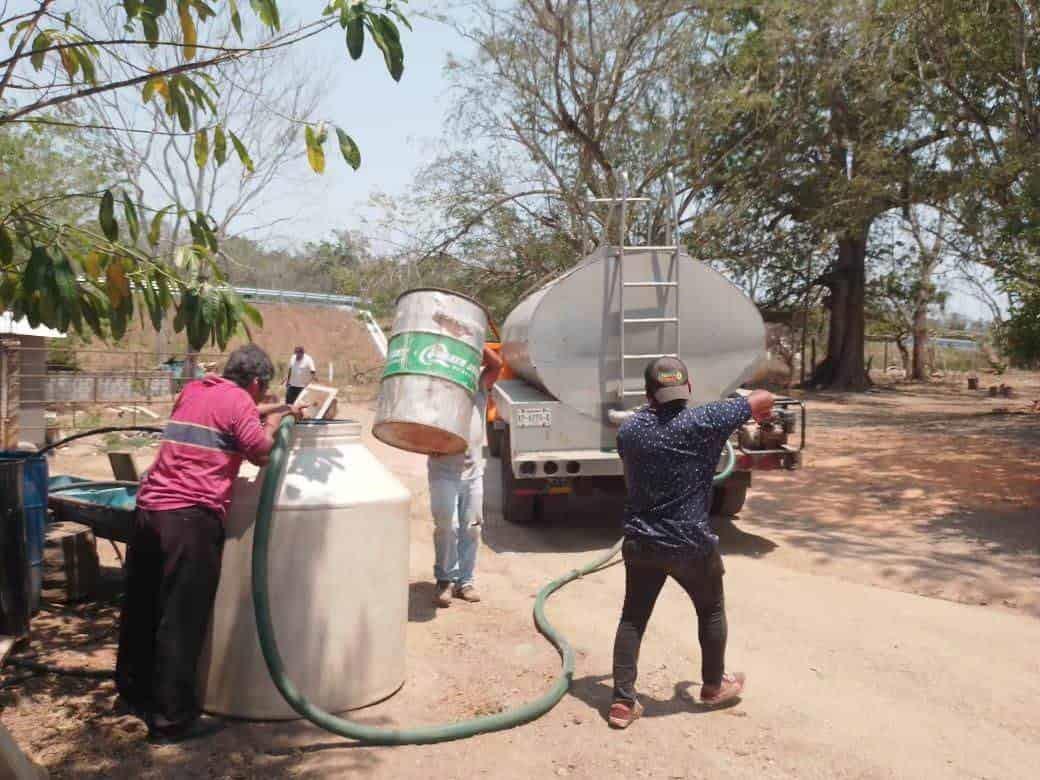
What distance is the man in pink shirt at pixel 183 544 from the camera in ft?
13.0

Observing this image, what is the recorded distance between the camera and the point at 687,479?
4180 mm

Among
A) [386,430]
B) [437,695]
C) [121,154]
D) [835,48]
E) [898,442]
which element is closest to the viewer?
[437,695]

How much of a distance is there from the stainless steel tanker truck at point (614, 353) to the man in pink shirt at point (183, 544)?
12.0 ft

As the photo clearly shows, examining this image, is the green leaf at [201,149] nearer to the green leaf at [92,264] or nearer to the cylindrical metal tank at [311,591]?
the green leaf at [92,264]

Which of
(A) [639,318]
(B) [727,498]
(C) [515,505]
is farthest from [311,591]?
(B) [727,498]

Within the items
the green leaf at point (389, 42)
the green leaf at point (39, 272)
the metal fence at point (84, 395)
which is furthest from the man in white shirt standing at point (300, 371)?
the green leaf at point (389, 42)

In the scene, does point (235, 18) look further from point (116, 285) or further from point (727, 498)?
point (727, 498)

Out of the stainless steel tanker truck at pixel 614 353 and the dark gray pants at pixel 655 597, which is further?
the stainless steel tanker truck at pixel 614 353

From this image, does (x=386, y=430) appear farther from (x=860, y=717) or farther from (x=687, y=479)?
(x=860, y=717)

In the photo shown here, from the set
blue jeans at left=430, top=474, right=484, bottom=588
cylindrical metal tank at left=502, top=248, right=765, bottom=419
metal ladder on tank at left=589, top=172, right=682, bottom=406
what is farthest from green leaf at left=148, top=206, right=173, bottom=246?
metal ladder on tank at left=589, top=172, right=682, bottom=406

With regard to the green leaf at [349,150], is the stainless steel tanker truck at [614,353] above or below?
below

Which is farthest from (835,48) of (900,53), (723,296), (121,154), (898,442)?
(121,154)

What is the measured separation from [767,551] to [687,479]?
4.06m

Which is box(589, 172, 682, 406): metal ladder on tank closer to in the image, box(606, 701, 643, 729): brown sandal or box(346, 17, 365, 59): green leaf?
box(606, 701, 643, 729): brown sandal
